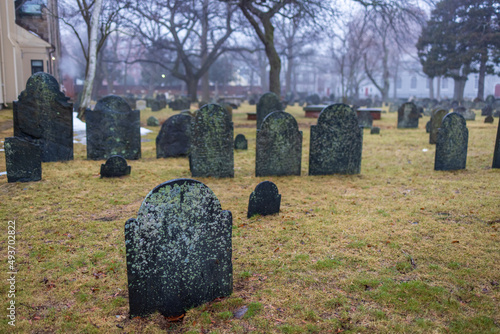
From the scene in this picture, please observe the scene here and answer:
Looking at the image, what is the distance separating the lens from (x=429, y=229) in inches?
197

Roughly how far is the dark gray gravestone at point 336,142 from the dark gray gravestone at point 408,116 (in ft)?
35.9

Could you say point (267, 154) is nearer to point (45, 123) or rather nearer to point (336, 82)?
point (45, 123)

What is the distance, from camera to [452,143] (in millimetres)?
8422

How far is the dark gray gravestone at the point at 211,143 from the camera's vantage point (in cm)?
774

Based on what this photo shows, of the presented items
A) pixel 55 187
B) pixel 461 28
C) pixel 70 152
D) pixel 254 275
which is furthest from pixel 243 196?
pixel 461 28

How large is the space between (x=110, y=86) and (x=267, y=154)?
4579 cm

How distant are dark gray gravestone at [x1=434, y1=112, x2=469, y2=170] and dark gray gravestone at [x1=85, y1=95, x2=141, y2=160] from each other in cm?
720

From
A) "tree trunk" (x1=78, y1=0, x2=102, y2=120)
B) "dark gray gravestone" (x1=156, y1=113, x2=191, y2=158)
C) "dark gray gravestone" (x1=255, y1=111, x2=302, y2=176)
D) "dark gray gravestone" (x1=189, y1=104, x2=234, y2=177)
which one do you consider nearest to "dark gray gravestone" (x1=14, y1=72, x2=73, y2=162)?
"dark gray gravestone" (x1=156, y1=113, x2=191, y2=158)

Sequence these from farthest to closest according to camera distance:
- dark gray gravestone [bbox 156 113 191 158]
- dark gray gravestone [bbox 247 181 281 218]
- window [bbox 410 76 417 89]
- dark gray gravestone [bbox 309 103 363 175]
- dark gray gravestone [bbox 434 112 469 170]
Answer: window [bbox 410 76 417 89] → dark gray gravestone [bbox 156 113 191 158] → dark gray gravestone [bbox 434 112 469 170] → dark gray gravestone [bbox 309 103 363 175] → dark gray gravestone [bbox 247 181 281 218]

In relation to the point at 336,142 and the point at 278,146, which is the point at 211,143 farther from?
the point at 336,142

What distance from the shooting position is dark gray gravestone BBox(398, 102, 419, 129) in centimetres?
1798

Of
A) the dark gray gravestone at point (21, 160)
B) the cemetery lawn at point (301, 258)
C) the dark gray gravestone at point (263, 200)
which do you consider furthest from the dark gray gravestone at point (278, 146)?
the dark gray gravestone at point (21, 160)

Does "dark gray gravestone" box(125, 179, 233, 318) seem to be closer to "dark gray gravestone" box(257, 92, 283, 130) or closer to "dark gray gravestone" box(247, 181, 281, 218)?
"dark gray gravestone" box(247, 181, 281, 218)

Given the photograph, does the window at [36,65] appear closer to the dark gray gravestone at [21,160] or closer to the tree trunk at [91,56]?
the tree trunk at [91,56]
